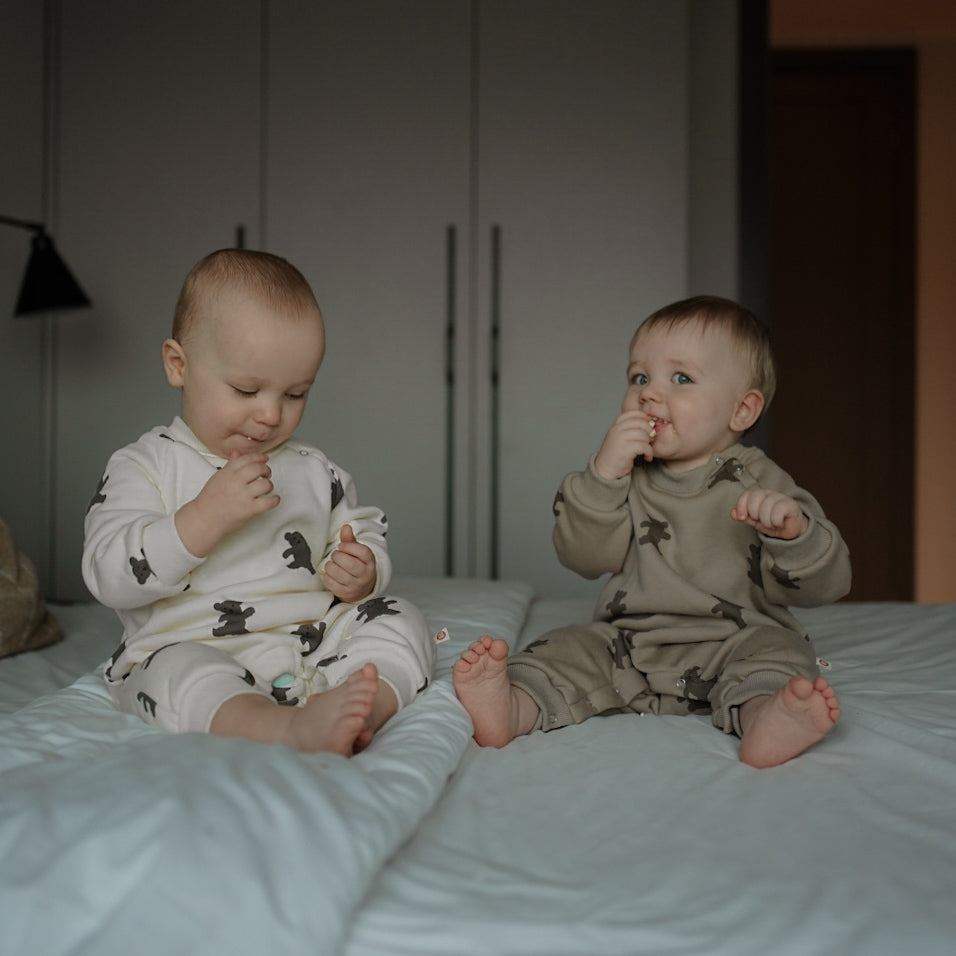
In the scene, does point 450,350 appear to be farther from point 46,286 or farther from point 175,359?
point 175,359

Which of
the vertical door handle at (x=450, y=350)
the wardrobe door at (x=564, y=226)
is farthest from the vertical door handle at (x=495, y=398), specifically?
the vertical door handle at (x=450, y=350)

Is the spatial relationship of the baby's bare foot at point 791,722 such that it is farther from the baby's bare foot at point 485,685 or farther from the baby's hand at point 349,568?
the baby's hand at point 349,568

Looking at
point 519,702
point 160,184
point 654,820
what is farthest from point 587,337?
point 654,820

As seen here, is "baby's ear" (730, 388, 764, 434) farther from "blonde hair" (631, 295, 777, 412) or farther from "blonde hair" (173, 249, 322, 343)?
"blonde hair" (173, 249, 322, 343)

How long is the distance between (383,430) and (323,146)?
886 millimetres

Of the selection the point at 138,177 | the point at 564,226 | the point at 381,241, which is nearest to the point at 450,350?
the point at 381,241

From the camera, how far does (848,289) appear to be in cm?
428

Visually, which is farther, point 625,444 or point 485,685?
point 625,444

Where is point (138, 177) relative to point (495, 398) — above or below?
above

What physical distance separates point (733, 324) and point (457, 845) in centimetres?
81

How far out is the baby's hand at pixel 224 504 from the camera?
3.24ft

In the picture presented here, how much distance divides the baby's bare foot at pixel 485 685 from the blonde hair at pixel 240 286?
1.39ft

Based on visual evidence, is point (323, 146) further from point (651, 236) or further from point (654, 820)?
point (654, 820)

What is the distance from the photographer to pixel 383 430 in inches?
119
